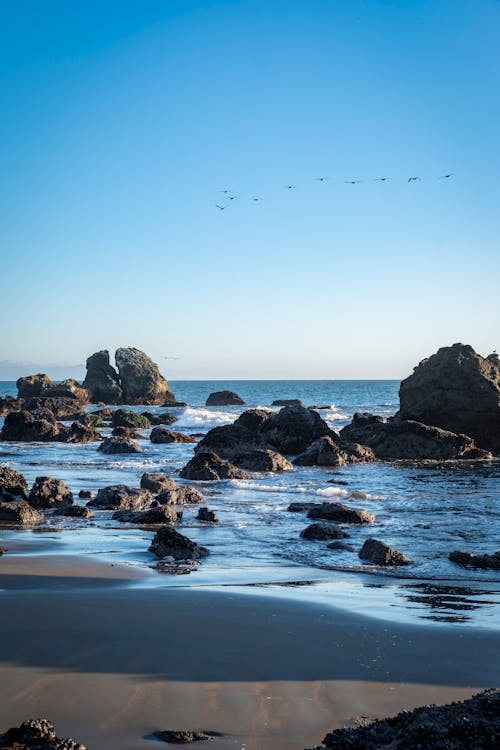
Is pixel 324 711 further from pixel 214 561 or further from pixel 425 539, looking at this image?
pixel 425 539

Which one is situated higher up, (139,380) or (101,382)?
(139,380)

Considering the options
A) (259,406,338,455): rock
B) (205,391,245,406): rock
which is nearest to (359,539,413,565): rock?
(259,406,338,455): rock

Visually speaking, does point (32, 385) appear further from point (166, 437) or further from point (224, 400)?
point (166, 437)

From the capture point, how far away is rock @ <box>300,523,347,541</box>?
10.4 meters

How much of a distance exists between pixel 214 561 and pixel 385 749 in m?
5.77

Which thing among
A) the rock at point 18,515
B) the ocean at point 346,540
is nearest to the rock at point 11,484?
the rock at point 18,515

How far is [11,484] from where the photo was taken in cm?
1339

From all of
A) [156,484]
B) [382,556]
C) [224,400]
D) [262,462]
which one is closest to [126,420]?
[262,462]

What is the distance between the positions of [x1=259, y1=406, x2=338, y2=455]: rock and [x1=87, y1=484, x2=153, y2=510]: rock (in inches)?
552

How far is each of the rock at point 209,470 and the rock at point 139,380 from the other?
6112 centimetres

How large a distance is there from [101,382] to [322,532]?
7139 centimetres

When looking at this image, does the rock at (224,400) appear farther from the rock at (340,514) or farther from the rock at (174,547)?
the rock at (174,547)

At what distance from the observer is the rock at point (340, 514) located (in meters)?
12.1

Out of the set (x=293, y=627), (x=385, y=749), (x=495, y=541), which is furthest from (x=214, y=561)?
(x=385, y=749)
